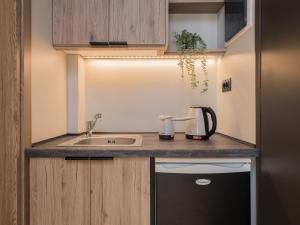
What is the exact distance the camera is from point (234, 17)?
5.41ft

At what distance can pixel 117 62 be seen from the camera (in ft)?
6.88

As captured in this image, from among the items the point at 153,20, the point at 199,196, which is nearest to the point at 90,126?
the point at 153,20

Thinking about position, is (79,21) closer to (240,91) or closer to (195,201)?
(240,91)

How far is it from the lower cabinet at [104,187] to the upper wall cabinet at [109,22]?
2.60ft

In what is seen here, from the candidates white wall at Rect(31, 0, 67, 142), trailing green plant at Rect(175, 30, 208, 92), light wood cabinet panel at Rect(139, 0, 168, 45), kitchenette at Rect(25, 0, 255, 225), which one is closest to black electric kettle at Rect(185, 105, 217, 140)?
kitchenette at Rect(25, 0, 255, 225)

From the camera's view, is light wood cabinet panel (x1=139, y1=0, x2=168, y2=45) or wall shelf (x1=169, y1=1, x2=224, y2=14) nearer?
light wood cabinet panel (x1=139, y1=0, x2=168, y2=45)

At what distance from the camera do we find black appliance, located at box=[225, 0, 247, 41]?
4.91 ft

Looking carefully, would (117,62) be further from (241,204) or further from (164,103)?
(241,204)

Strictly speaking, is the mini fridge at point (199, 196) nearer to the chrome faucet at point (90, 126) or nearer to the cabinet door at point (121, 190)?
the cabinet door at point (121, 190)

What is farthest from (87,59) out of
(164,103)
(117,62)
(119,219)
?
(119,219)

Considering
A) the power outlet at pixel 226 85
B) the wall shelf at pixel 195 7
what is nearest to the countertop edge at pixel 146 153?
the power outlet at pixel 226 85

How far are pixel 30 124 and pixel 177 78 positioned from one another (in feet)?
3.94

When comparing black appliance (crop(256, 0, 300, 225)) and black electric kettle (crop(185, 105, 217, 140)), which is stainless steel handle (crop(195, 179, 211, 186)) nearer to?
black appliance (crop(256, 0, 300, 225))

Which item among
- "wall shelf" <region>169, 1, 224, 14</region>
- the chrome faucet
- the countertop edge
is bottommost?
the countertop edge
